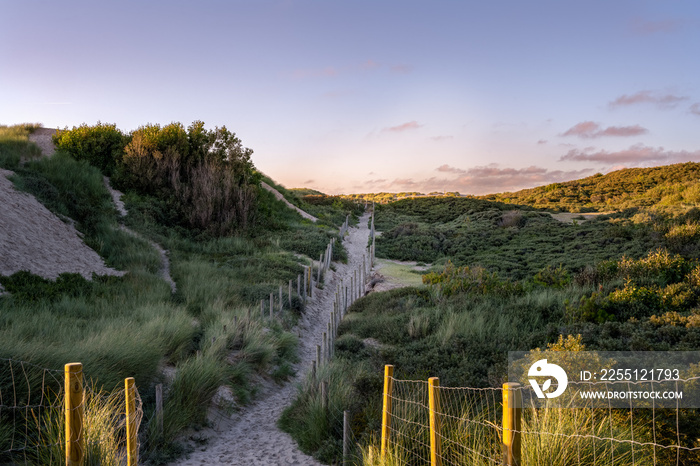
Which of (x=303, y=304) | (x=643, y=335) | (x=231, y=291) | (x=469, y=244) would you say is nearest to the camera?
(x=643, y=335)

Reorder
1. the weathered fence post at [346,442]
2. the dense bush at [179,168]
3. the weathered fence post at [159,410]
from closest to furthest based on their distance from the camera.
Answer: the weathered fence post at [346,442], the weathered fence post at [159,410], the dense bush at [179,168]

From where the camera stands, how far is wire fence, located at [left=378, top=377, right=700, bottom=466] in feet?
12.6

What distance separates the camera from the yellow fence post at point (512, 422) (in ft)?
9.64

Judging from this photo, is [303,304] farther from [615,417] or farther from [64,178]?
[64,178]

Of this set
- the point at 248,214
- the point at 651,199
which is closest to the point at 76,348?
the point at 248,214

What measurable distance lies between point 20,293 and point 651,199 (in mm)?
41705

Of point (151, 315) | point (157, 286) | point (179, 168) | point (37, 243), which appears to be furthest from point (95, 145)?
point (151, 315)

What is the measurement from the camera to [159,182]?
24078 mm

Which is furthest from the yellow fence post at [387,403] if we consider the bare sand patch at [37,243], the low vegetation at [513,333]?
the bare sand patch at [37,243]

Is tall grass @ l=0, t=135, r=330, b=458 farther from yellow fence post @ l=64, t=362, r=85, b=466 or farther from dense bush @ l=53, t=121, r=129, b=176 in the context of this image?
dense bush @ l=53, t=121, r=129, b=176

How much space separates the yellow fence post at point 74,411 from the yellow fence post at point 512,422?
324 centimetres

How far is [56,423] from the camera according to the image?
4.79 metres

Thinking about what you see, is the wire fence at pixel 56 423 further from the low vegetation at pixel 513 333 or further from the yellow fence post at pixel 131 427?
the low vegetation at pixel 513 333

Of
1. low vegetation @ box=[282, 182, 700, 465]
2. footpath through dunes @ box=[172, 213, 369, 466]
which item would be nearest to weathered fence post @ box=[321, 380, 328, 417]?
low vegetation @ box=[282, 182, 700, 465]
